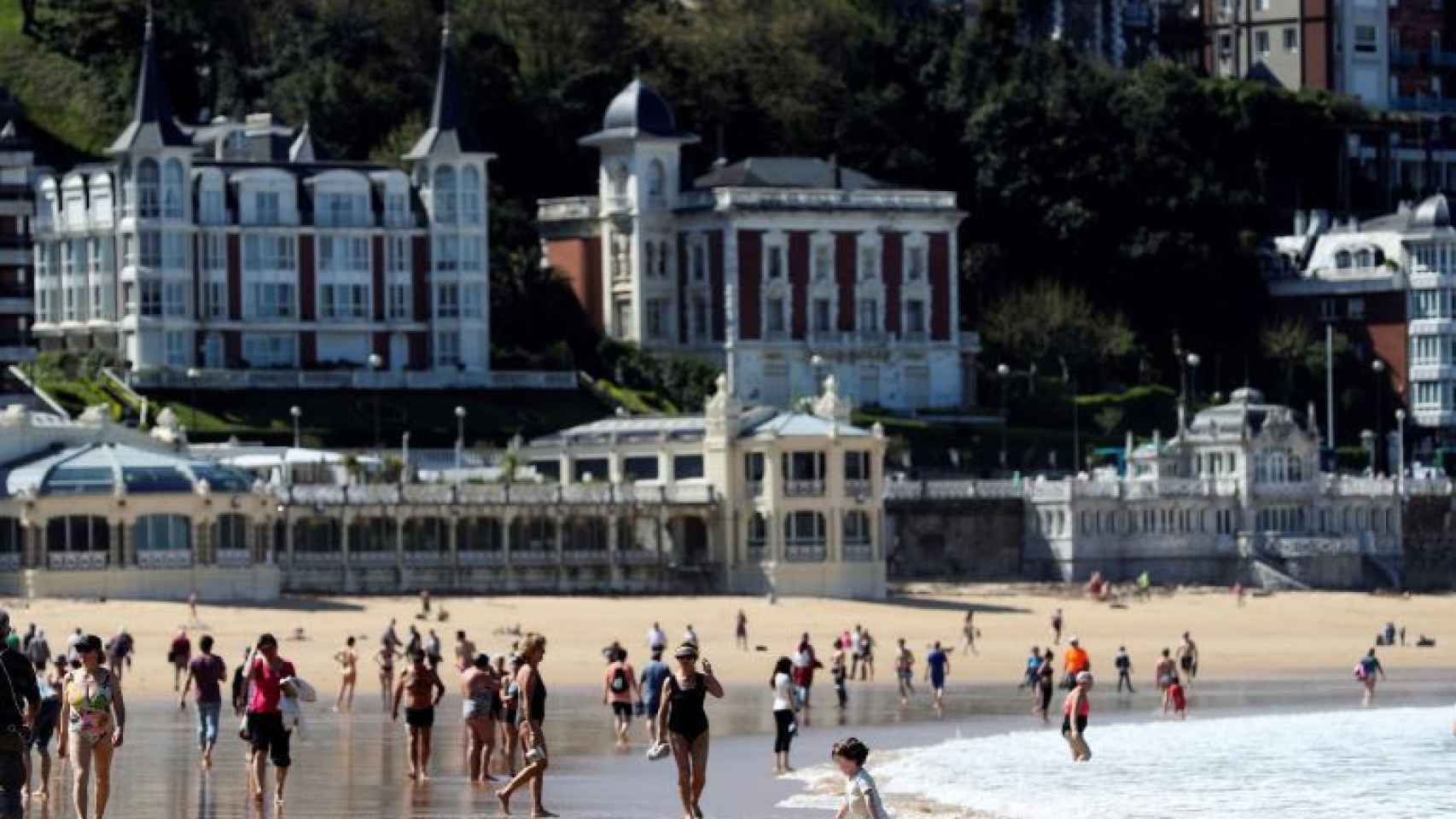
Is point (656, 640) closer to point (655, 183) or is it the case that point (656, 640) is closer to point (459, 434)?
point (459, 434)

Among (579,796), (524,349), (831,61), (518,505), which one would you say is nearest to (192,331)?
(524,349)

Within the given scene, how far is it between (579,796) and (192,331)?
245 feet

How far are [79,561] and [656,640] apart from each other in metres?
24.9

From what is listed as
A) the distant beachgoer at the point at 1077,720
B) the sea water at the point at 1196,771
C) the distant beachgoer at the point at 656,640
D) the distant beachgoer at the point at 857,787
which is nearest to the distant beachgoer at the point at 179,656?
the distant beachgoer at the point at 656,640

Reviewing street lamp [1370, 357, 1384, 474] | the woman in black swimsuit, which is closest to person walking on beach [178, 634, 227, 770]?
the woman in black swimsuit

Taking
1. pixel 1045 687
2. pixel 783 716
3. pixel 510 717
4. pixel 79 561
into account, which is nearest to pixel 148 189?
pixel 79 561

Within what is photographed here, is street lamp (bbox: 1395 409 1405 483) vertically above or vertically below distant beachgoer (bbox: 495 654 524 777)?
above

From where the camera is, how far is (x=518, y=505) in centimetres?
10369

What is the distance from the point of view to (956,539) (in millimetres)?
117312

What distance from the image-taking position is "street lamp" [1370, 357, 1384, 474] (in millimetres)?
140500

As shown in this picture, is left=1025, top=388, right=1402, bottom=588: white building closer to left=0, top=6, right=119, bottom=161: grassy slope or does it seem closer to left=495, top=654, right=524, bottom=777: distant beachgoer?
left=0, top=6, right=119, bottom=161: grassy slope

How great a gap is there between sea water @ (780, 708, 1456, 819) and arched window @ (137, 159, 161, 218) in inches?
2294

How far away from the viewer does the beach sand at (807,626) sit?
83.6 meters

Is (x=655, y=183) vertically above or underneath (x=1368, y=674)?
above
